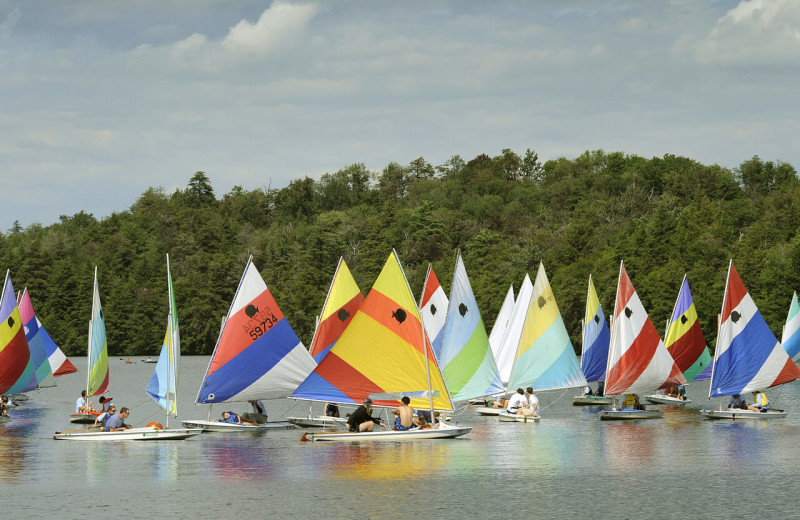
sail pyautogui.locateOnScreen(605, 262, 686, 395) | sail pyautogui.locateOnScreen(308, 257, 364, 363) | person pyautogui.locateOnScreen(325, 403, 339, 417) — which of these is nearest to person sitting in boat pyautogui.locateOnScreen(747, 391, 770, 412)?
sail pyautogui.locateOnScreen(605, 262, 686, 395)

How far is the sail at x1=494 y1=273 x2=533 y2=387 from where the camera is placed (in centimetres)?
6300

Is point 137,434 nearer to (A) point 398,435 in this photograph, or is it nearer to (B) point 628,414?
(A) point 398,435

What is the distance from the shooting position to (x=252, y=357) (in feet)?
156

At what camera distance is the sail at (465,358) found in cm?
5206

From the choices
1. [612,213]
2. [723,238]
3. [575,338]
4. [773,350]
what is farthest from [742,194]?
[773,350]

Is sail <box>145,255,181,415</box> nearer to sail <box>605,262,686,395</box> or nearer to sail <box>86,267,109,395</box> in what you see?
sail <box>86,267,109,395</box>

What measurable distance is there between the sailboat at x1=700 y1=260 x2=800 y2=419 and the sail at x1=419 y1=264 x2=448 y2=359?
1456 centimetres

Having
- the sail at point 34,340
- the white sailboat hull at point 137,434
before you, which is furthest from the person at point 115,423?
the sail at point 34,340

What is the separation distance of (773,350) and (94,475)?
33.5 meters

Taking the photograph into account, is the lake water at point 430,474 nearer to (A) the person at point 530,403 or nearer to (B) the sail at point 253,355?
(A) the person at point 530,403

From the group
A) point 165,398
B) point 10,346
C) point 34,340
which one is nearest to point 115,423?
point 165,398

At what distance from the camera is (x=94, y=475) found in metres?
34.8

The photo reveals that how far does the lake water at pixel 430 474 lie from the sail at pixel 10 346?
14.1 feet

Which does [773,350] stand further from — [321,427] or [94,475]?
[94,475]
